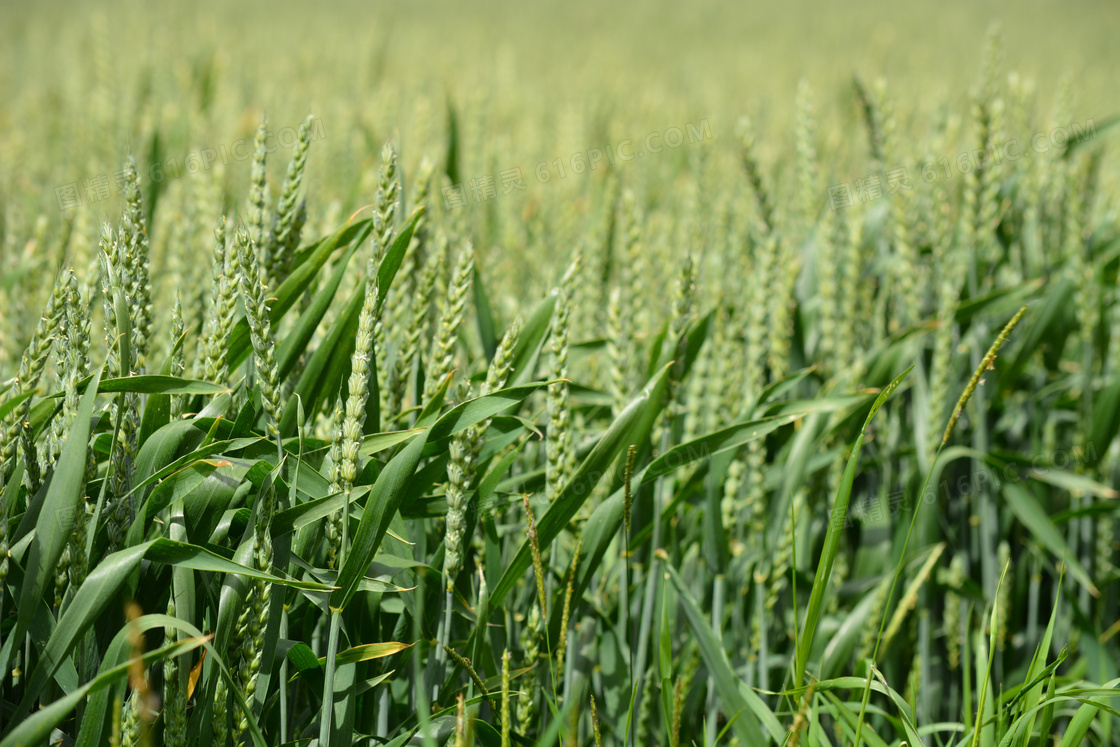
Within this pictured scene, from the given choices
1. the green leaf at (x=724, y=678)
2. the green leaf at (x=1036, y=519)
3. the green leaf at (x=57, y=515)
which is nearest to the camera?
the green leaf at (x=57, y=515)

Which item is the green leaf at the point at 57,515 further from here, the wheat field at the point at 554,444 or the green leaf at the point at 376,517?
the green leaf at the point at 376,517

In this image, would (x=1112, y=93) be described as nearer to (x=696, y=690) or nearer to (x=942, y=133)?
(x=942, y=133)

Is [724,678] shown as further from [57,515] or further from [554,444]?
[57,515]

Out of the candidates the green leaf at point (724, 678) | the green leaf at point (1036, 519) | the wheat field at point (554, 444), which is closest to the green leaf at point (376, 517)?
the wheat field at point (554, 444)

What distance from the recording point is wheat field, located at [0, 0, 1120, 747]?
61 centimetres

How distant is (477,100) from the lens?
6.98 ft

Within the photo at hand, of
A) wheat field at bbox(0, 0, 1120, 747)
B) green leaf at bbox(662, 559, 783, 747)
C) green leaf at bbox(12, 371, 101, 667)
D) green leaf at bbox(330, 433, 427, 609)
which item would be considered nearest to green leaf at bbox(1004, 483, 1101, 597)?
wheat field at bbox(0, 0, 1120, 747)

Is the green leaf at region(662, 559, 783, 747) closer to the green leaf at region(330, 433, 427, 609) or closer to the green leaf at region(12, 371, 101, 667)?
the green leaf at region(330, 433, 427, 609)

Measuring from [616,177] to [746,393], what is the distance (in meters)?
0.69

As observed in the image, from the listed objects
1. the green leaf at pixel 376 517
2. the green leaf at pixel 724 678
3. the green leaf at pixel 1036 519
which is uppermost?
the green leaf at pixel 376 517

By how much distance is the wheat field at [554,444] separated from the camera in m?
0.61

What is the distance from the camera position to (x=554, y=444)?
29.0 inches

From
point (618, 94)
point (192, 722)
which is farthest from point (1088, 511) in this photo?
point (618, 94)

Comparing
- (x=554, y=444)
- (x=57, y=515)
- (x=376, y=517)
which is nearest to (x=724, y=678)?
(x=554, y=444)
